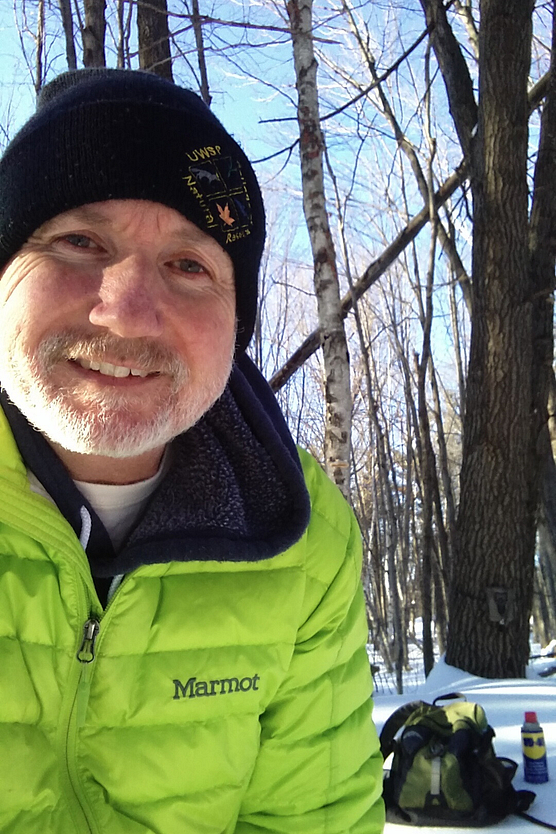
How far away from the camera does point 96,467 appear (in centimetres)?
121

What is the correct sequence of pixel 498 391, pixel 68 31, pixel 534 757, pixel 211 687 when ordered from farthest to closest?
1. pixel 68 31
2. pixel 498 391
3. pixel 534 757
4. pixel 211 687

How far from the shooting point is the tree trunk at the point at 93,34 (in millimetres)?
4277

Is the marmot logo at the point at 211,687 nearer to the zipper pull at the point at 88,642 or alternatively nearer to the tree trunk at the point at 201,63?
the zipper pull at the point at 88,642

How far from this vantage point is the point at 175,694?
42.4 inches

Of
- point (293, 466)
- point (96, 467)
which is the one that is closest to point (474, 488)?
point (293, 466)

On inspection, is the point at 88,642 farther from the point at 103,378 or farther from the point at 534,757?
the point at 534,757

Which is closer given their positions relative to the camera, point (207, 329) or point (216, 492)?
point (207, 329)

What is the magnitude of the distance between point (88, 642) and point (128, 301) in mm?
584

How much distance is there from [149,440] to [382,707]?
3164 millimetres

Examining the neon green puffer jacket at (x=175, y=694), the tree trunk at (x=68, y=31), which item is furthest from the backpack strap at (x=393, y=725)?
the tree trunk at (x=68, y=31)

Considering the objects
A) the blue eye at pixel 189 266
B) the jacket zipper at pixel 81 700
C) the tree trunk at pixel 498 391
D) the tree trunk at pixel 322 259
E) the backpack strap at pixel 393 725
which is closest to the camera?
the jacket zipper at pixel 81 700

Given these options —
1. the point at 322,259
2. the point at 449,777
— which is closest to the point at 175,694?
the point at 449,777

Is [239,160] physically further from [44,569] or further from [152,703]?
[152,703]

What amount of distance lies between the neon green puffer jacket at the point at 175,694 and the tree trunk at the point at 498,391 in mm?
3453
